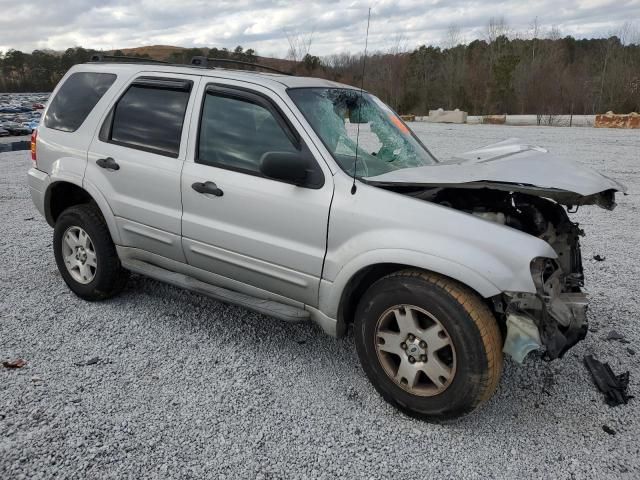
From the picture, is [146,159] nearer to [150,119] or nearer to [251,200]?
[150,119]

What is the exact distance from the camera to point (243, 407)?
2996 mm

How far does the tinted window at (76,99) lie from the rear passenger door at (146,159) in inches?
11.1

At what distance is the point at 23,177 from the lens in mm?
11383

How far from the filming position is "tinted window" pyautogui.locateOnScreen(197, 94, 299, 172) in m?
3.29

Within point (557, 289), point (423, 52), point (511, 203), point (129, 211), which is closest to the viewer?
point (557, 289)

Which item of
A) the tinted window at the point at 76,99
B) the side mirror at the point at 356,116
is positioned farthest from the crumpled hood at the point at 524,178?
the tinted window at the point at 76,99

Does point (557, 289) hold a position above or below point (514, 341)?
above

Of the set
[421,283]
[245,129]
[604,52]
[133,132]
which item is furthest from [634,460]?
[604,52]

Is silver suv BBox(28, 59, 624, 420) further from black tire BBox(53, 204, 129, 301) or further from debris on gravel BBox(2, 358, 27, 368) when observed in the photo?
debris on gravel BBox(2, 358, 27, 368)

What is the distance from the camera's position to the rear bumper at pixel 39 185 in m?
4.36

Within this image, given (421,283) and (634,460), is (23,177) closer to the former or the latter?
(421,283)

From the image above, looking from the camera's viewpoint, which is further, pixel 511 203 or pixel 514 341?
pixel 511 203

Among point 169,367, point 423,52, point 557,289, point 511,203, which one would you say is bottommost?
point 169,367

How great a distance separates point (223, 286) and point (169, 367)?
2.14 feet
